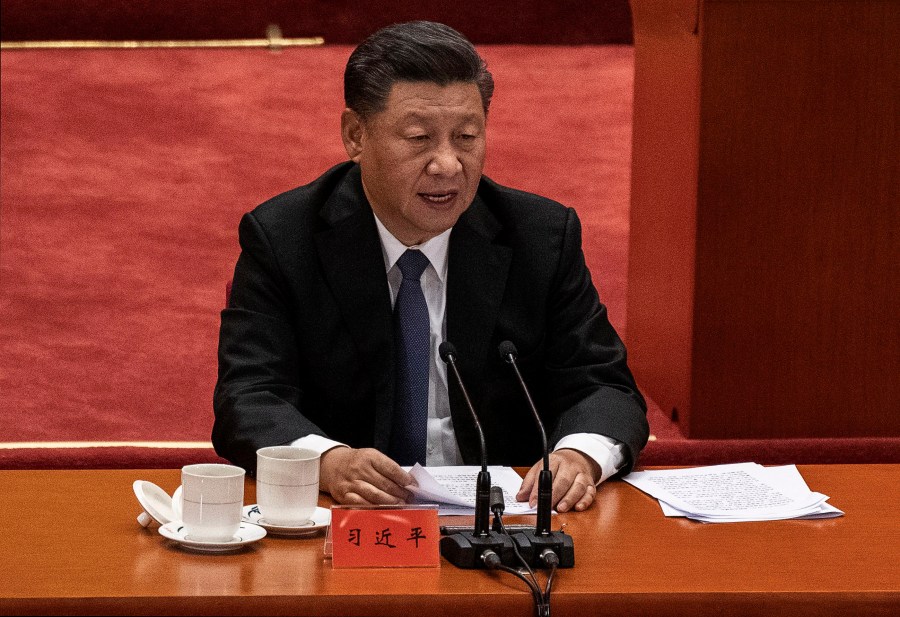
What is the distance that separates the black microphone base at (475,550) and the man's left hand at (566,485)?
0.21 meters

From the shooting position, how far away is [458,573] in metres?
1.42

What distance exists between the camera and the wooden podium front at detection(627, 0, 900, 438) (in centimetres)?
263

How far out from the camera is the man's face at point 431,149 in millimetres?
1899

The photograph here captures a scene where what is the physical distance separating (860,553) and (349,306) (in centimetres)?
78

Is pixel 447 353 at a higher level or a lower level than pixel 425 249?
lower

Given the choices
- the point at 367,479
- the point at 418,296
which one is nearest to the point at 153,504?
the point at 367,479

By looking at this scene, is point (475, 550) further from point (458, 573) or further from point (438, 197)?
point (438, 197)

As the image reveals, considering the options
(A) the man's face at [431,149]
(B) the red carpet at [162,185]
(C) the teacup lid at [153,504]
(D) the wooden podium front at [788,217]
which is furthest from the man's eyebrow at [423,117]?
(B) the red carpet at [162,185]

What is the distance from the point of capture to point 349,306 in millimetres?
2002

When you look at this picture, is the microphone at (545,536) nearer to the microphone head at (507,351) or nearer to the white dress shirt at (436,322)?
the microphone head at (507,351)

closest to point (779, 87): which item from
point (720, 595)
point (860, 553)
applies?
point (860, 553)

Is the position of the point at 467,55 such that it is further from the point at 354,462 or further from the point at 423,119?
the point at 354,462

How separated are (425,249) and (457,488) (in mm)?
451

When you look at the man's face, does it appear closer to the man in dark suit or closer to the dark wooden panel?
the man in dark suit
